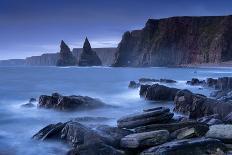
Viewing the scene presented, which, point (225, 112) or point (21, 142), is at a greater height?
point (225, 112)

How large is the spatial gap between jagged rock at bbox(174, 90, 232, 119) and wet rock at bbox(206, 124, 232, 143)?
166 inches

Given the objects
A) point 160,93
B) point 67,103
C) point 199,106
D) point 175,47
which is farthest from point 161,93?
point 175,47

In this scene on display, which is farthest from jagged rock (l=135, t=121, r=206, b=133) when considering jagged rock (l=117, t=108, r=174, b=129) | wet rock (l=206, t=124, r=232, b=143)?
jagged rock (l=117, t=108, r=174, b=129)

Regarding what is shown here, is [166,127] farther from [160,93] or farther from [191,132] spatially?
[160,93]

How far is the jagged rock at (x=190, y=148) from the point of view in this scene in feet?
37.4

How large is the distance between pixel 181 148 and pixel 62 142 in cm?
524

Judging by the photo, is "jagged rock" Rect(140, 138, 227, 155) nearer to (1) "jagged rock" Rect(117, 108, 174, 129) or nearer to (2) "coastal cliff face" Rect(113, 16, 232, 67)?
(1) "jagged rock" Rect(117, 108, 174, 129)

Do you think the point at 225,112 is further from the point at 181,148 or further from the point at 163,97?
the point at 163,97

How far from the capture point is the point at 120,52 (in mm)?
193375

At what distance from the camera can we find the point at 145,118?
50.4 feet

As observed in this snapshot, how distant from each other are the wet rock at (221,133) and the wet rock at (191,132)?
0.78 feet

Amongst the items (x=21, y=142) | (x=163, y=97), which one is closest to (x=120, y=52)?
(x=163, y=97)

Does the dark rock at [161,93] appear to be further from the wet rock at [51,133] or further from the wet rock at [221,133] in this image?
the wet rock at [221,133]

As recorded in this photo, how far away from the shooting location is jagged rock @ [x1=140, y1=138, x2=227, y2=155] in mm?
11406
